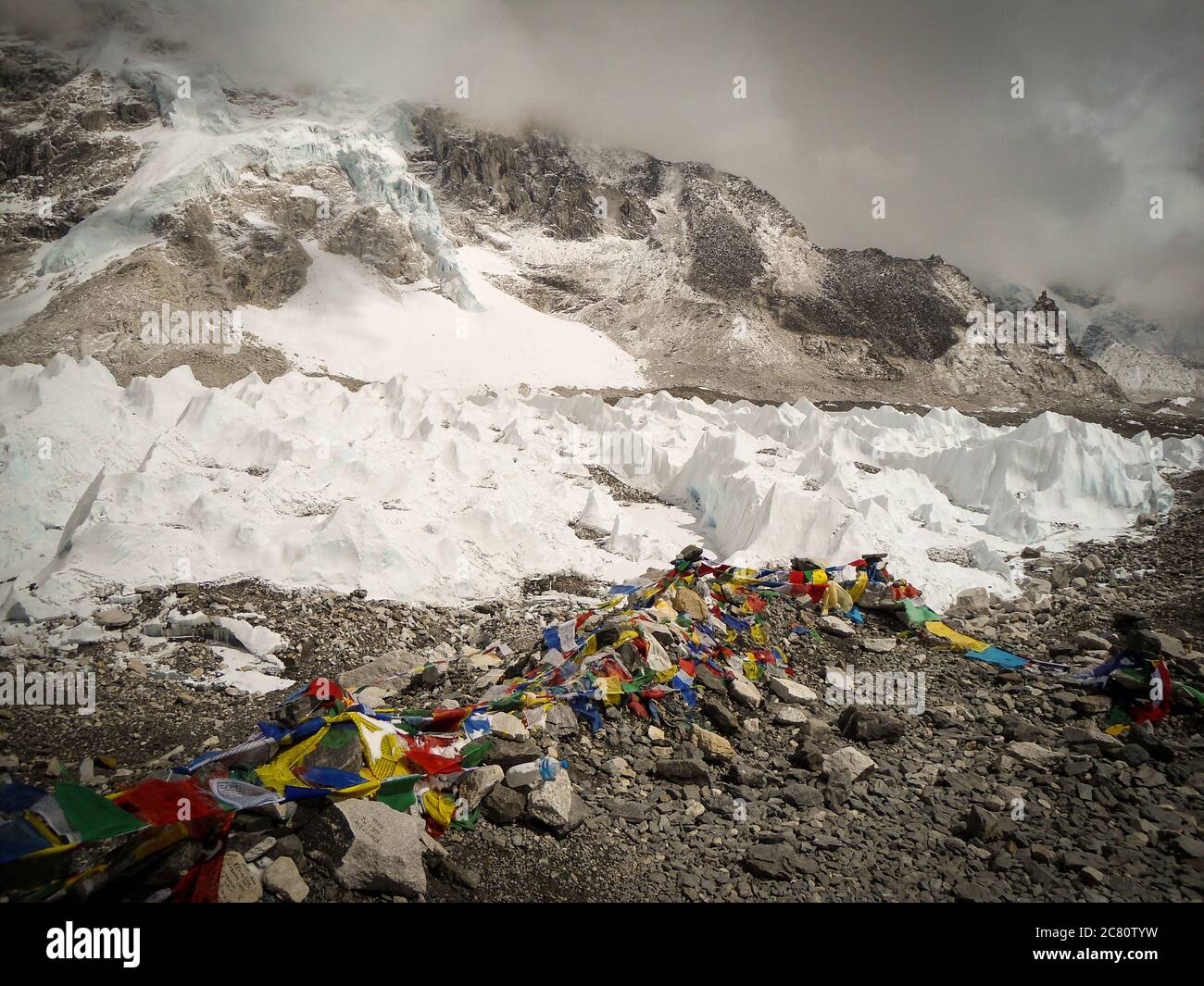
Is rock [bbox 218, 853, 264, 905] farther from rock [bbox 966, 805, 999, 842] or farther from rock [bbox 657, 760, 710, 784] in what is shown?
rock [bbox 966, 805, 999, 842]

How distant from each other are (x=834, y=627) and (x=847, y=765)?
2.98 meters

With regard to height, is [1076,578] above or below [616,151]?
below

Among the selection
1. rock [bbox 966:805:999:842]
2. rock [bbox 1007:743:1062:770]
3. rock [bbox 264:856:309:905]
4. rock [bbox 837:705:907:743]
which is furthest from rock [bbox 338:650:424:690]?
rock [bbox 1007:743:1062:770]

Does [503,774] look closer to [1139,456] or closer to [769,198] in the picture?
[1139,456]

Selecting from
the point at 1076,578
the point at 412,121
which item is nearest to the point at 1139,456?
the point at 1076,578

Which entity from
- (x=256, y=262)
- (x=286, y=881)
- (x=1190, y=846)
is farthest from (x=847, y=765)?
(x=256, y=262)

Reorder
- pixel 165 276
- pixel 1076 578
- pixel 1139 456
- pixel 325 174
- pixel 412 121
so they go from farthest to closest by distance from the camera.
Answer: pixel 412 121, pixel 325 174, pixel 165 276, pixel 1139 456, pixel 1076 578

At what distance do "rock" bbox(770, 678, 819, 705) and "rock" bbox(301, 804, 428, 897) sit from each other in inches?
157

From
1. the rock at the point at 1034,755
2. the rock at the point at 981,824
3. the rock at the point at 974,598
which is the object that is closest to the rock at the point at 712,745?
the rock at the point at 981,824

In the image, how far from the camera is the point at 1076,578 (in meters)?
10.4

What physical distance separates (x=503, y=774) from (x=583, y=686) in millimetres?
1310

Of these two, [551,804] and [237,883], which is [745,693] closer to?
[551,804]

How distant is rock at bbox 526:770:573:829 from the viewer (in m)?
4.12

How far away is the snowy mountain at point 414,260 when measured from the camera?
43.2 m
